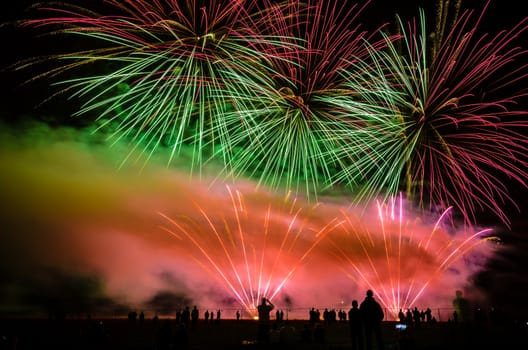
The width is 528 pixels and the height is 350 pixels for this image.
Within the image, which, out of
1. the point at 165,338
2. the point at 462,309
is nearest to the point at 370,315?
the point at 165,338

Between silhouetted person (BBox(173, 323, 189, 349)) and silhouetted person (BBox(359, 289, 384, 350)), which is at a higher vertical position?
silhouetted person (BBox(359, 289, 384, 350))

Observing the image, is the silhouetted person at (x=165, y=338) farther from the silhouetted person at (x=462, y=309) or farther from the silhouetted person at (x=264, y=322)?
the silhouetted person at (x=462, y=309)

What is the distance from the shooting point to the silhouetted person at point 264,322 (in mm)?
15930

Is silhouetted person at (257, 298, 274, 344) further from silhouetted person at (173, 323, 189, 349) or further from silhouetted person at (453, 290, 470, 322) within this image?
silhouetted person at (453, 290, 470, 322)

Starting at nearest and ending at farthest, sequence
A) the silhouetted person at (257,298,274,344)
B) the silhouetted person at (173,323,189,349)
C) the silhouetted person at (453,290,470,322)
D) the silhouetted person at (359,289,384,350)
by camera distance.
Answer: the silhouetted person at (359,289,384,350), the silhouetted person at (173,323,189,349), the silhouetted person at (257,298,274,344), the silhouetted person at (453,290,470,322)

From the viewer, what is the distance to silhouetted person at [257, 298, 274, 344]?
15930 millimetres

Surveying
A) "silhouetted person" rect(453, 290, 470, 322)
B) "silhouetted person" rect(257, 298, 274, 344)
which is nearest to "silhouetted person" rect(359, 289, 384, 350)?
"silhouetted person" rect(257, 298, 274, 344)

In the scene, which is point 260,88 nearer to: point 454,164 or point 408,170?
point 408,170

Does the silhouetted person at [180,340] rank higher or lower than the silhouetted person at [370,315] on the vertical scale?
lower

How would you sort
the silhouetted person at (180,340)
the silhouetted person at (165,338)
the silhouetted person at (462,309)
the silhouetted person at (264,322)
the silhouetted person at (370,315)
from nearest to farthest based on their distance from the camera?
the silhouetted person at (370,315)
the silhouetted person at (165,338)
the silhouetted person at (180,340)
the silhouetted person at (264,322)
the silhouetted person at (462,309)

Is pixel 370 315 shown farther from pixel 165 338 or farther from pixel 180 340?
pixel 180 340

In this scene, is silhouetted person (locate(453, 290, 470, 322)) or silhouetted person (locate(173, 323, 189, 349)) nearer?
silhouetted person (locate(173, 323, 189, 349))

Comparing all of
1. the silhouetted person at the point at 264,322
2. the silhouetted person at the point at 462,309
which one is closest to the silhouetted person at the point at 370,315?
the silhouetted person at the point at 264,322

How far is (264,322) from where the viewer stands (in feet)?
56.6
